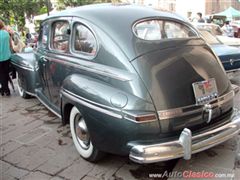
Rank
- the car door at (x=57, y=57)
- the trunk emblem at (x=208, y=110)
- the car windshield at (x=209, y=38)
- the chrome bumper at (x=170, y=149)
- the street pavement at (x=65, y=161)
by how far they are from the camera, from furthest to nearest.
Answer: the car windshield at (x=209, y=38) → the car door at (x=57, y=57) → the street pavement at (x=65, y=161) → the trunk emblem at (x=208, y=110) → the chrome bumper at (x=170, y=149)

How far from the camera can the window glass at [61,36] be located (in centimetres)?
414

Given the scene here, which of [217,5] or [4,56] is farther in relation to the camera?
[217,5]

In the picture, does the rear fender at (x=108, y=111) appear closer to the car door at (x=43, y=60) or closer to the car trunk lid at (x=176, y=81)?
the car trunk lid at (x=176, y=81)

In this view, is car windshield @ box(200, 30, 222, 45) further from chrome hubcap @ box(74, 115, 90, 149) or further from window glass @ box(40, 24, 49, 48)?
chrome hubcap @ box(74, 115, 90, 149)

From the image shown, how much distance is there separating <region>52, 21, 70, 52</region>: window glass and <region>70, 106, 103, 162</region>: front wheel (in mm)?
946

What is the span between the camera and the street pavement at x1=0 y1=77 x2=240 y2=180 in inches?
134

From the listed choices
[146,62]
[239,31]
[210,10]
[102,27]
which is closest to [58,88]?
[102,27]

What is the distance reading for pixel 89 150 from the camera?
361 centimetres

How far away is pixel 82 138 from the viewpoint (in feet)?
12.4

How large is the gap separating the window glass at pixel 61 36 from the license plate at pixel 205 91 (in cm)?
187

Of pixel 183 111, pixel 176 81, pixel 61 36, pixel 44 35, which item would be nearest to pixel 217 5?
pixel 44 35

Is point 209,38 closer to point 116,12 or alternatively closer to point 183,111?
point 116,12

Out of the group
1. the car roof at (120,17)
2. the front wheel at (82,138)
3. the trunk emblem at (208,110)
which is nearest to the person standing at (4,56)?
the car roof at (120,17)

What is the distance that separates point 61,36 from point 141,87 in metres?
1.95
